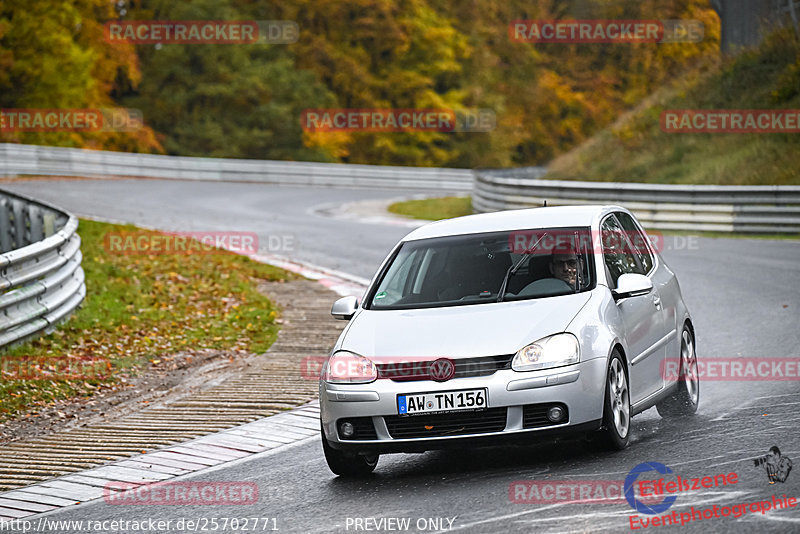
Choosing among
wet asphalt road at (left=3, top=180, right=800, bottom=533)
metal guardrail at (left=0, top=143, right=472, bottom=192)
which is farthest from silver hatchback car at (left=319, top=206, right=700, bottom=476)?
metal guardrail at (left=0, top=143, right=472, bottom=192)

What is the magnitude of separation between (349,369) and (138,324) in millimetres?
7291

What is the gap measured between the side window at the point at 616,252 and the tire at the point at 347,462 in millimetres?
2035

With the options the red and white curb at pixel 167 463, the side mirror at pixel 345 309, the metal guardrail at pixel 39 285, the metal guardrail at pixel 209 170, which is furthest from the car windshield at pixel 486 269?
the metal guardrail at pixel 209 170

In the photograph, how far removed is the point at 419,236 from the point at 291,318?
612 cm

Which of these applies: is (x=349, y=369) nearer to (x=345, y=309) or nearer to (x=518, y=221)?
(x=345, y=309)

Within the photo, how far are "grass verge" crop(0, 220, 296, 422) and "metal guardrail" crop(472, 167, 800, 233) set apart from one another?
339 inches

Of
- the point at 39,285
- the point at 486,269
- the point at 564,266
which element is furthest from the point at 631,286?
the point at 39,285

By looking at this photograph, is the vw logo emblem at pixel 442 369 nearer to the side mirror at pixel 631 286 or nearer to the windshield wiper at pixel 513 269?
the windshield wiper at pixel 513 269

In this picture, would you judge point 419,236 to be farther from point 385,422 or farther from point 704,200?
point 704,200

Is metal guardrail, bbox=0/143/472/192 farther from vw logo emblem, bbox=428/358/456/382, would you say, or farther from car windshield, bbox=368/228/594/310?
vw logo emblem, bbox=428/358/456/382

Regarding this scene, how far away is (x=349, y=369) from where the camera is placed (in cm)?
711

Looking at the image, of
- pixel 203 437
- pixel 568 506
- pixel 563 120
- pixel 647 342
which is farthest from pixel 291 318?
pixel 563 120

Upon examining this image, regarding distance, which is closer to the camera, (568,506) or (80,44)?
(568,506)

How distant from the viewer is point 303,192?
3900 centimetres
